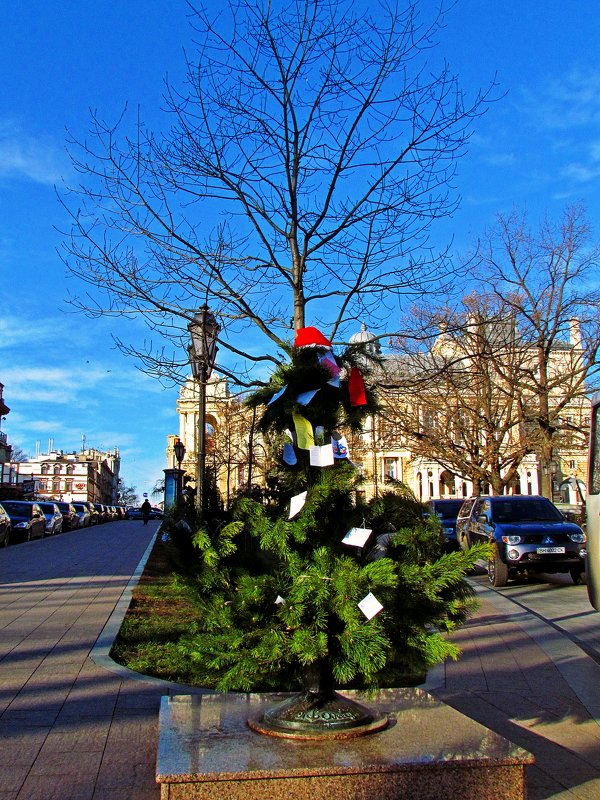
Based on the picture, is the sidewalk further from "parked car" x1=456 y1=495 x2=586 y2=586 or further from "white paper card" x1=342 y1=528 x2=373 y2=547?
"parked car" x1=456 y1=495 x2=586 y2=586

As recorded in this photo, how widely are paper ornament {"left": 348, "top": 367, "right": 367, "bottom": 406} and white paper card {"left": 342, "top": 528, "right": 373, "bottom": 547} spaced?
74cm

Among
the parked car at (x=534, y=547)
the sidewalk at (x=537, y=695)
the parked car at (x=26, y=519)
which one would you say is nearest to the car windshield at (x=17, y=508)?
the parked car at (x=26, y=519)

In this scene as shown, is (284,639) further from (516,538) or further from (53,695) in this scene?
(516,538)

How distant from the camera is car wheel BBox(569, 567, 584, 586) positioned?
54.6 ft

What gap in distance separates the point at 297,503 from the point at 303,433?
397 mm

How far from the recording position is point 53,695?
21.5 ft

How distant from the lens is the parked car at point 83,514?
5297 cm

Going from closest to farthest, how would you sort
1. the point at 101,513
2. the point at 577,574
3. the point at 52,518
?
the point at 577,574 < the point at 52,518 < the point at 101,513

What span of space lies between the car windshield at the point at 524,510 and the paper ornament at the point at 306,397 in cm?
1416

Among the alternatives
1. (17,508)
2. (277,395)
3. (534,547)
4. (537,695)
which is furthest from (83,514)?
(277,395)

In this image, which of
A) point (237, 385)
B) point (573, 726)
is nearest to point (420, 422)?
point (237, 385)

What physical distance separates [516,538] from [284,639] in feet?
42.8

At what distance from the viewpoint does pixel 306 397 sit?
4.58 metres

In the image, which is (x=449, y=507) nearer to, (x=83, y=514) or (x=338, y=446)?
(x=338, y=446)
